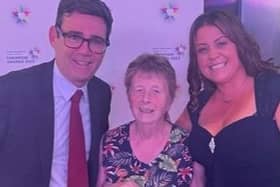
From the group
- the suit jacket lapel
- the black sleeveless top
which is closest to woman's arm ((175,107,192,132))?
the black sleeveless top

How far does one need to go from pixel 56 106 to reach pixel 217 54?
2.27 feet

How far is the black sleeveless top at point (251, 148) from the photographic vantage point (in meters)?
1.78

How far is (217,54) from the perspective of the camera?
73.0 inches

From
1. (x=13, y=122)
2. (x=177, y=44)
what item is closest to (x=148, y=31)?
(x=177, y=44)

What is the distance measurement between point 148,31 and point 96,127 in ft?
2.00

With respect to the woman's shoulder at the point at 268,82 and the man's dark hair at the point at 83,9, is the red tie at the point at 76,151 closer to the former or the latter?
the man's dark hair at the point at 83,9

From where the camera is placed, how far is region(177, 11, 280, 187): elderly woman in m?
1.79

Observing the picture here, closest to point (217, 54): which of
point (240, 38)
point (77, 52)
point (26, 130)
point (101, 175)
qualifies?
point (240, 38)

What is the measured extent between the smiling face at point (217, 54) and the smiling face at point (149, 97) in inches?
7.9

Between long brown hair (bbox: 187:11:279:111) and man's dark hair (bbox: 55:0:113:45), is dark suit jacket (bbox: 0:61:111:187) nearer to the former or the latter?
man's dark hair (bbox: 55:0:113:45)

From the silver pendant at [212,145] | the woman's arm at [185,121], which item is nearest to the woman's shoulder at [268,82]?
the silver pendant at [212,145]

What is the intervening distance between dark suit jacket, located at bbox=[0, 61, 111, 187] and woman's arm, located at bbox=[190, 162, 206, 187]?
582mm

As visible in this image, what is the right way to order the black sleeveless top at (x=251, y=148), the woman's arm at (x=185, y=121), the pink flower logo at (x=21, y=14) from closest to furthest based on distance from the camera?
the black sleeveless top at (x=251, y=148)
the woman's arm at (x=185, y=121)
the pink flower logo at (x=21, y=14)

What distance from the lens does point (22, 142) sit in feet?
6.14
